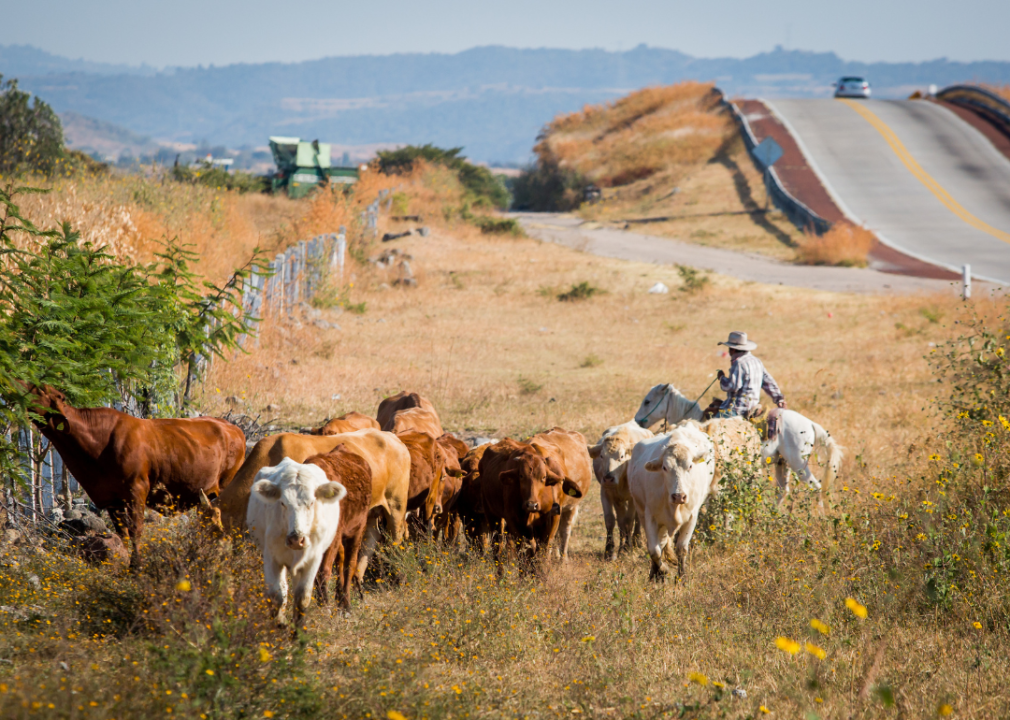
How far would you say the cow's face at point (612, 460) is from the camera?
29.1 feet

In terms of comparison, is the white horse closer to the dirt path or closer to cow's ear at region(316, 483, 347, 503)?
cow's ear at region(316, 483, 347, 503)

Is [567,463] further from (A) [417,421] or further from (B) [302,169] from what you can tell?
(B) [302,169]

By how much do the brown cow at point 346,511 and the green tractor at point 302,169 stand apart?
3297 centimetres

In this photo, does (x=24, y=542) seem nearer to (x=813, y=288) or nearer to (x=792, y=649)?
(x=792, y=649)

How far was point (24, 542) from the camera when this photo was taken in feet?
23.1

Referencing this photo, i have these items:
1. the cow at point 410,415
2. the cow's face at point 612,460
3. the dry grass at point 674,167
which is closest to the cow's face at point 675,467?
the cow's face at point 612,460

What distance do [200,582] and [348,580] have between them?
1.21 m

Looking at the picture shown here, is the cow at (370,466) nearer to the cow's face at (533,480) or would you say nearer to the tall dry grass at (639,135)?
the cow's face at (533,480)

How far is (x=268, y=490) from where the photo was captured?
538 cm

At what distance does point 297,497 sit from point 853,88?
72.5 m

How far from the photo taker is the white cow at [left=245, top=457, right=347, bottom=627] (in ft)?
17.6

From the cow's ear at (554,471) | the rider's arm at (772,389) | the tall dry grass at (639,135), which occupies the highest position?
the tall dry grass at (639,135)

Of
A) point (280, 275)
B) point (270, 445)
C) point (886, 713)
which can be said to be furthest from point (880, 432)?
point (280, 275)

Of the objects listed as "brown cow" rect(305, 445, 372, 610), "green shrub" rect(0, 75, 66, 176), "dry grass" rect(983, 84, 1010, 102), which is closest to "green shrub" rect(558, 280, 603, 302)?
"green shrub" rect(0, 75, 66, 176)
